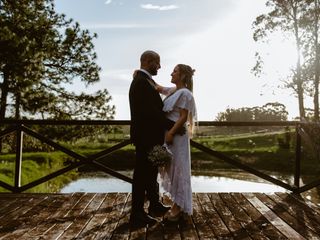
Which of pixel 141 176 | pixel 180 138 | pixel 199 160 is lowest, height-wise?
pixel 199 160

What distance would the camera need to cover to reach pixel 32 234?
4.64 m

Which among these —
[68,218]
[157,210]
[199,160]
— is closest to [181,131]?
[157,210]

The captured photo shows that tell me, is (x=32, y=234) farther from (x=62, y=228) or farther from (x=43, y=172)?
(x=43, y=172)

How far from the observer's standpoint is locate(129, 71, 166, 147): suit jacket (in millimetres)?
4973

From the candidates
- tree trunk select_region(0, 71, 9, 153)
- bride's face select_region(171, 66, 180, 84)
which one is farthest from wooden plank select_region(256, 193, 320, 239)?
tree trunk select_region(0, 71, 9, 153)

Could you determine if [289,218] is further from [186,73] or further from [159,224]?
[186,73]

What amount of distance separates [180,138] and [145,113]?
1.77ft

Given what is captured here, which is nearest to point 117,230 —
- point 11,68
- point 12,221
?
point 12,221

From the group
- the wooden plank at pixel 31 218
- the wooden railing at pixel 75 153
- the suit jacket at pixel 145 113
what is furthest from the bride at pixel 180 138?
the wooden plank at pixel 31 218

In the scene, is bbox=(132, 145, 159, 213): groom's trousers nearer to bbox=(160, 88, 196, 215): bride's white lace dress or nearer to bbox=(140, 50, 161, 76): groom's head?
bbox=(160, 88, 196, 215): bride's white lace dress

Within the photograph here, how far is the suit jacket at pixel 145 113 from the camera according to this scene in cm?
497

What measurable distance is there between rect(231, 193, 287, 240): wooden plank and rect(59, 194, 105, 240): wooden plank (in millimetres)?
2015

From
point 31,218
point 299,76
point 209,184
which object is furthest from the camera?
point 299,76

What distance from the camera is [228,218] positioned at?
5410mm
